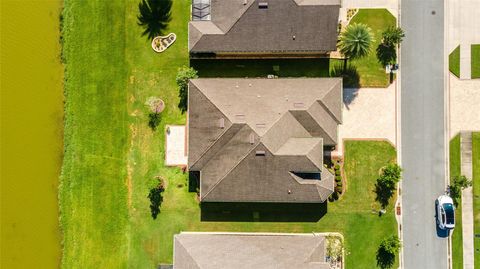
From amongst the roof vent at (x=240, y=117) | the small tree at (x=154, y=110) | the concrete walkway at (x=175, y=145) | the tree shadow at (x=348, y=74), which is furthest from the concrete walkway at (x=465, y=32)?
the small tree at (x=154, y=110)

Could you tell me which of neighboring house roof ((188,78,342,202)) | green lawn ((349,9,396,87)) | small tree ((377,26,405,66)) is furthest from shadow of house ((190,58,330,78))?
small tree ((377,26,405,66))

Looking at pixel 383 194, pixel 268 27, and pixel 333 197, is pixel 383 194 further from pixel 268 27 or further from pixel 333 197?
pixel 268 27

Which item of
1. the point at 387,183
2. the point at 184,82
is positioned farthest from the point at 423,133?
the point at 184,82

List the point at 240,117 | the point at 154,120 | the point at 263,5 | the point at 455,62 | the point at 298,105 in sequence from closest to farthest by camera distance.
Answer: the point at 240,117 → the point at 263,5 → the point at 298,105 → the point at 455,62 → the point at 154,120

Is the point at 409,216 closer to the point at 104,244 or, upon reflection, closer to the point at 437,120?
the point at 437,120

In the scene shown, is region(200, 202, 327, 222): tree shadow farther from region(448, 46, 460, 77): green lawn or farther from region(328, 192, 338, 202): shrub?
region(448, 46, 460, 77): green lawn

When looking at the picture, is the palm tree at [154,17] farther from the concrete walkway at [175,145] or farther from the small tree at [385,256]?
the small tree at [385,256]
